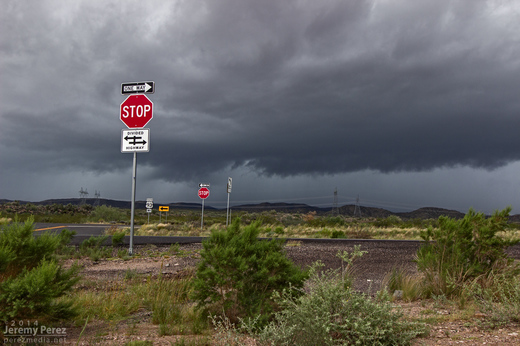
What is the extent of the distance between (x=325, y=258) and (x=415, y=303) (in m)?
7.61

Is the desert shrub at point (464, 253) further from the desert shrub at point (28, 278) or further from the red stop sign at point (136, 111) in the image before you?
the red stop sign at point (136, 111)

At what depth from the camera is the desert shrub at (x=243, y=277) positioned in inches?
195

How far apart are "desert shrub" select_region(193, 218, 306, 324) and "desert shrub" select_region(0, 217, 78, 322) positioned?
5.31 feet

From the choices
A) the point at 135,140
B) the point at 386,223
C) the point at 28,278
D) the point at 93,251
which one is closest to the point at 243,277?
the point at 28,278

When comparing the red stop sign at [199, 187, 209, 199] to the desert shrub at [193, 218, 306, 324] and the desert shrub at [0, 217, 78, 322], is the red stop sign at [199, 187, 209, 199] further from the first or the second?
the desert shrub at [193, 218, 306, 324]

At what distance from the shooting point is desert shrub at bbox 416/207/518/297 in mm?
7406

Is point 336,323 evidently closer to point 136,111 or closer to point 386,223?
point 136,111

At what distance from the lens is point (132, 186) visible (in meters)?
14.3

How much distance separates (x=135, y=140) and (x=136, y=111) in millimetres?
1058

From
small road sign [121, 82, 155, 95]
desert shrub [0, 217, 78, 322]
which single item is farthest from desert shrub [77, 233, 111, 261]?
desert shrub [0, 217, 78, 322]

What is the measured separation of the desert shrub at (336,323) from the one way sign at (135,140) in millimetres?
10760

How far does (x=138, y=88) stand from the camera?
14266 millimetres

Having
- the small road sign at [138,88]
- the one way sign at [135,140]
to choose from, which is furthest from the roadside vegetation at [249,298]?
the small road sign at [138,88]

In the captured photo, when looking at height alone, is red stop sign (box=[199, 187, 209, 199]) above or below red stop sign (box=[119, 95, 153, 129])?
below
